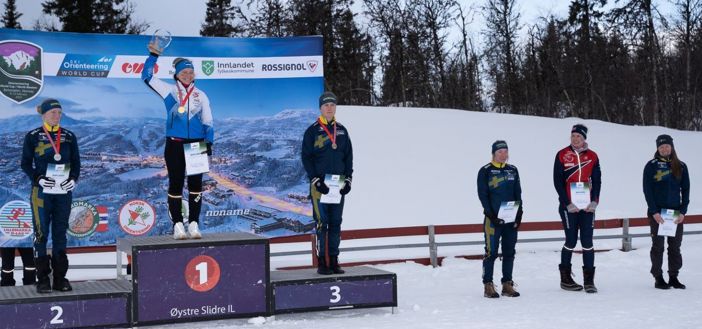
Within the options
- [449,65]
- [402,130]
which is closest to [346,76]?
[449,65]

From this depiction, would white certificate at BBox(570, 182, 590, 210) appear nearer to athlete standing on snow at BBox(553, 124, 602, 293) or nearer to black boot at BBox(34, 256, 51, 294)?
athlete standing on snow at BBox(553, 124, 602, 293)

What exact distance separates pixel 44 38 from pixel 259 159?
11.5 feet

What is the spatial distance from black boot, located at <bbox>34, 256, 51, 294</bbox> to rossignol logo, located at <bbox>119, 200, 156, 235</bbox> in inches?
166

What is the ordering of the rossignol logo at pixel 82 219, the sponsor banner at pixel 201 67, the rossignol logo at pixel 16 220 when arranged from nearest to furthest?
the rossignol logo at pixel 16 220 → the sponsor banner at pixel 201 67 → the rossignol logo at pixel 82 219

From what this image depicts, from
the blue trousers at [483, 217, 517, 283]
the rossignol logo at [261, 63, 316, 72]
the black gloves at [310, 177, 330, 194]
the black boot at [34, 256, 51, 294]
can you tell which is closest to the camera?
the black boot at [34, 256, 51, 294]

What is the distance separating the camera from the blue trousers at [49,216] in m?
6.34

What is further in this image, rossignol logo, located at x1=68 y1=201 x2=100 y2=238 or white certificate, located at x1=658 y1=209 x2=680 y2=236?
rossignol logo, located at x1=68 y1=201 x2=100 y2=238

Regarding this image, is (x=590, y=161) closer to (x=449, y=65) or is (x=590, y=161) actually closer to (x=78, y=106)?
(x=78, y=106)

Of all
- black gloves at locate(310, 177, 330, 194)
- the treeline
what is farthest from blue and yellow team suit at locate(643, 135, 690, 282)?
the treeline

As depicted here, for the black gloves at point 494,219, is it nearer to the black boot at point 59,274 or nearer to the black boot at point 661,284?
the black boot at point 661,284

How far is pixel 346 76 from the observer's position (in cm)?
3741

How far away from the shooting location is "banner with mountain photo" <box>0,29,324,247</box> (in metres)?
10.0

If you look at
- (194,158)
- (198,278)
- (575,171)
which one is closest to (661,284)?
(575,171)

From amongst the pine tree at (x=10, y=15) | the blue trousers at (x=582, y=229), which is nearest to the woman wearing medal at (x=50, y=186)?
the blue trousers at (x=582, y=229)
